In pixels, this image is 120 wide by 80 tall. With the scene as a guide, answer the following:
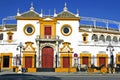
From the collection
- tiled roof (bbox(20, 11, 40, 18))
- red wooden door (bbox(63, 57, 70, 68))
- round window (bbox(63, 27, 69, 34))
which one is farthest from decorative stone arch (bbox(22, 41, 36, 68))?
round window (bbox(63, 27, 69, 34))

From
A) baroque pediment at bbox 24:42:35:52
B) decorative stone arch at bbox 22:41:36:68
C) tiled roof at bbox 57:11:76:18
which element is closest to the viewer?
decorative stone arch at bbox 22:41:36:68

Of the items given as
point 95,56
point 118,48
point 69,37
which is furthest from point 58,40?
point 118,48

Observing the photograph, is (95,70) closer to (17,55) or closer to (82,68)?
(82,68)

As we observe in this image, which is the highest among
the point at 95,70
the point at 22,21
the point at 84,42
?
the point at 22,21

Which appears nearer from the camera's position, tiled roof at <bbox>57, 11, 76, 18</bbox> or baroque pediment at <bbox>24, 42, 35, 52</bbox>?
baroque pediment at <bbox>24, 42, 35, 52</bbox>

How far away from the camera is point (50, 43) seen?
170ft

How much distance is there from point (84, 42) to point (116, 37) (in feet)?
33.9

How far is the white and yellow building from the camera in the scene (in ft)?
169

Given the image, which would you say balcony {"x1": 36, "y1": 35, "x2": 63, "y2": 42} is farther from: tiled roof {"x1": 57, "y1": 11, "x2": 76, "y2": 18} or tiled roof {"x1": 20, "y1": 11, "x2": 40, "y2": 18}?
tiled roof {"x1": 57, "y1": 11, "x2": 76, "y2": 18}

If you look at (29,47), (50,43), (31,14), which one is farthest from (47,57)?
(31,14)

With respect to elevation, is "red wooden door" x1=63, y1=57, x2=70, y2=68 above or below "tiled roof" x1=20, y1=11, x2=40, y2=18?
below

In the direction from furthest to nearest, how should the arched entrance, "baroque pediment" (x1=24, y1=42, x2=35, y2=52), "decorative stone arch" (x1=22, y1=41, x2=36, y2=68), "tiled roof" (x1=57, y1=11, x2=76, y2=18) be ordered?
1. "tiled roof" (x1=57, y1=11, x2=76, y2=18)
2. "baroque pediment" (x1=24, y1=42, x2=35, y2=52)
3. "decorative stone arch" (x1=22, y1=41, x2=36, y2=68)
4. the arched entrance

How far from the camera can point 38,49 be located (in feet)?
169

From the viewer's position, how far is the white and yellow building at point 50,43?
5162 cm
